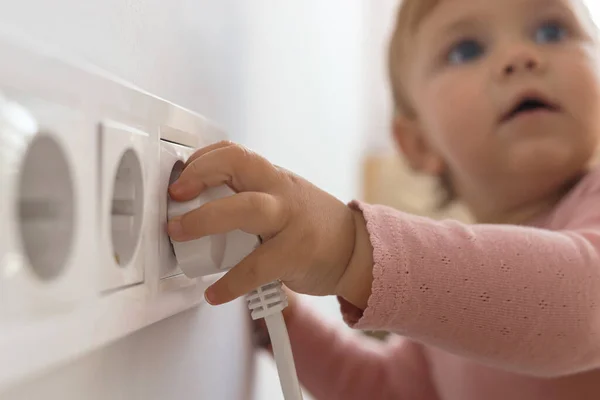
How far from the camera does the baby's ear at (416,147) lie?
860mm

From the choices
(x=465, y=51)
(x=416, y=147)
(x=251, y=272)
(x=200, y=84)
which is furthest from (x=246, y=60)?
(x=416, y=147)

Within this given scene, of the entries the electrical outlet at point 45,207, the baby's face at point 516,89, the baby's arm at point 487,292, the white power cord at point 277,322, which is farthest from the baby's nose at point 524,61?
the electrical outlet at point 45,207

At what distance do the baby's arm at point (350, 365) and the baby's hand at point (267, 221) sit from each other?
0.27 m

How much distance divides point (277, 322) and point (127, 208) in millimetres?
130

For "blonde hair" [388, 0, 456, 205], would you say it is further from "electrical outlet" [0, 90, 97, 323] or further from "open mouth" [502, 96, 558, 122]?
"electrical outlet" [0, 90, 97, 323]

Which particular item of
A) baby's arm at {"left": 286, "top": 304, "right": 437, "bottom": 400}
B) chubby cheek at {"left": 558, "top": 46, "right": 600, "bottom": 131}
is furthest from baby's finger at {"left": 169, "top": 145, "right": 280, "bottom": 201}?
chubby cheek at {"left": 558, "top": 46, "right": 600, "bottom": 131}

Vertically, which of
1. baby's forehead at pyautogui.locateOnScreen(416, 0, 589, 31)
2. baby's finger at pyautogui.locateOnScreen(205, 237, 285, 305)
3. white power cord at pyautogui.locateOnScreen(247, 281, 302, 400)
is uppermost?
baby's forehead at pyautogui.locateOnScreen(416, 0, 589, 31)

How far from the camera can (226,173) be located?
0.28 meters

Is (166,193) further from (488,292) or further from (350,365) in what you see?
(350,365)

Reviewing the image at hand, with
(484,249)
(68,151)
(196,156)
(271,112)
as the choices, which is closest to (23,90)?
(68,151)

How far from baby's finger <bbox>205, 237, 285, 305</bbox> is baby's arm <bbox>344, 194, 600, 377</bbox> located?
0.19ft

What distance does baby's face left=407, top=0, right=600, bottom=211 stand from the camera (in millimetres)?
597

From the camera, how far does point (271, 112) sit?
53 cm

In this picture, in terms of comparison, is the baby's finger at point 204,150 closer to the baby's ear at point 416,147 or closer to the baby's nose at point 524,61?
the baby's nose at point 524,61
